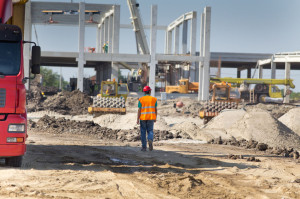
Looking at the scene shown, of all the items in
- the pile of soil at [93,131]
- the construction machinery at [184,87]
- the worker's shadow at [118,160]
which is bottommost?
the pile of soil at [93,131]

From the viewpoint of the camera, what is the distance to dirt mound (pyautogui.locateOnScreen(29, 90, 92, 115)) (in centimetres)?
3183

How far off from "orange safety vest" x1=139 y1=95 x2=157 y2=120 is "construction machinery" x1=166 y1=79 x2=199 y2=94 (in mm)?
32619

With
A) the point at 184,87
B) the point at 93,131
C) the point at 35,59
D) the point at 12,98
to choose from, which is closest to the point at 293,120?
the point at 93,131

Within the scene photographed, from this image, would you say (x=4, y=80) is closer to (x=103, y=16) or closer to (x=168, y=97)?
(x=168, y=97)

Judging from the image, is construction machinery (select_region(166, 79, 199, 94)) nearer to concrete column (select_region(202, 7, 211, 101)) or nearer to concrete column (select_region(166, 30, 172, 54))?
concrete column (select_region(202, 7, 211, 101))

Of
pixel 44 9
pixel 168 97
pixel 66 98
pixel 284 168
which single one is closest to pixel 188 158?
pixel 284 168

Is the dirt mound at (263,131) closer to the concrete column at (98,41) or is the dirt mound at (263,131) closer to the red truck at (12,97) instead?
the red truck at (12,97)

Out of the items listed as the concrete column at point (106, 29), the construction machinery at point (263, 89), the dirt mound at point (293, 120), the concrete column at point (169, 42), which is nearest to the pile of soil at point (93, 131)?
the dirt mound at point (293, 120)

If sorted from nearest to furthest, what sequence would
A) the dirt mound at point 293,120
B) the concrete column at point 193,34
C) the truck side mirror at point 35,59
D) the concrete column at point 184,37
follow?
the truck side mirror at point 35,59
the dirt mound at point 293,120
the concrete column at point 193,34
the concrete column at point 184,37

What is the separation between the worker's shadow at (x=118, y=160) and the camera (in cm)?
887

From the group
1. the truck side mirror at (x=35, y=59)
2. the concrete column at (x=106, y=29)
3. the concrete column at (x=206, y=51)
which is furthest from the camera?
the concrete column at (x=106, y=29)

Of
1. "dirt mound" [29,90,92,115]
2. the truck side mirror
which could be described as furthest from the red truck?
"dirt mound" [29,90,92,115]

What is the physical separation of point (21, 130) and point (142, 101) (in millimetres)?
4983

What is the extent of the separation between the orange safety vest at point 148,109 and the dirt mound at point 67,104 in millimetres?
19515
